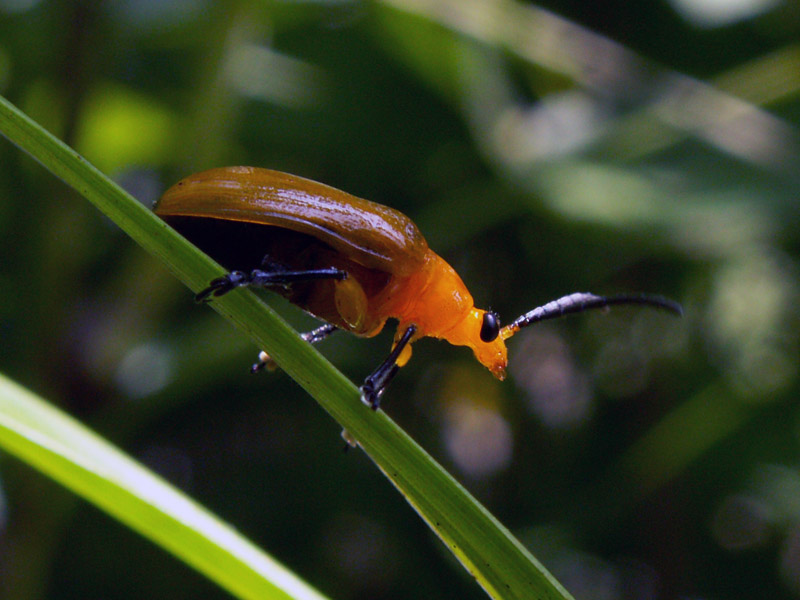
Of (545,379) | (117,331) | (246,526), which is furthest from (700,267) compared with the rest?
(117,331)

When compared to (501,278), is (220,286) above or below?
above

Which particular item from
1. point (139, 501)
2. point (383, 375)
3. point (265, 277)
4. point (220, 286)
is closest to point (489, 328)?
point (383, 375)

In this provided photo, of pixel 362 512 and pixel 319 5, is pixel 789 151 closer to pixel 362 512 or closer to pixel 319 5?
pixel 319 5

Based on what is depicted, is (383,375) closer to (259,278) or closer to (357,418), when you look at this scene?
(259,278)

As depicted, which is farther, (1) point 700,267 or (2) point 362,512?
(1) point 700,267

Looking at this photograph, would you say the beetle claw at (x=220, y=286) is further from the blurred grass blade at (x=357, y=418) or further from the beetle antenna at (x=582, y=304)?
the beetle antenna at (x=582, y=304)

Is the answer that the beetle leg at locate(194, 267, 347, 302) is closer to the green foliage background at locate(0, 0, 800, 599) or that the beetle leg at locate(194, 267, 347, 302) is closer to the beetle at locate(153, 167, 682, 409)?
the beetle at locate(153, 167, 682, 409)
